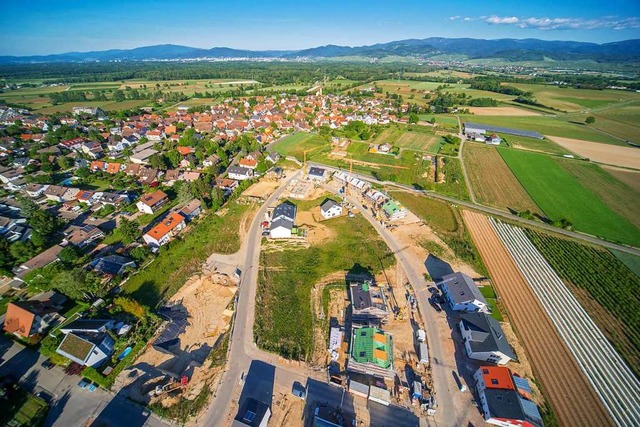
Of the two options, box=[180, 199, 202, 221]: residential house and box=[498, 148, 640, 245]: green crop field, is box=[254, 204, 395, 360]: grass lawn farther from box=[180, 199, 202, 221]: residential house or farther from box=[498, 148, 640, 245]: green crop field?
box=[498, 148, 640, 245]: green crop field

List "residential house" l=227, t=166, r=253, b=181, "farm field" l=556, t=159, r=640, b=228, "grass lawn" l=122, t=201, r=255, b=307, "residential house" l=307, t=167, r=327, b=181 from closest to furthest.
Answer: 1. "grass lawn" l=122, t=201, r=255, b=307
2. "farm field" l=556, t=159, r=640, b=228
3. "residential house" l=307, t=167, r=327, b=181
4. "residential house" l=227, t=166, r=253, b=181

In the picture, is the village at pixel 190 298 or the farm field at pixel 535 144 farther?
the farm field at pixel 535 144

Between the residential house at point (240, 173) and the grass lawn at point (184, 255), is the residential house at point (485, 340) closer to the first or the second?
the grass lawn at point (184, 255)

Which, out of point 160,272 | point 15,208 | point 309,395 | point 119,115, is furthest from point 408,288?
point 119,115

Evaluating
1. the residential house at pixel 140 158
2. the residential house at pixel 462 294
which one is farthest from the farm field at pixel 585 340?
the residential house at pixel 140 158

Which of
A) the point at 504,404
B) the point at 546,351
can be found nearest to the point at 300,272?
the point at 504,404

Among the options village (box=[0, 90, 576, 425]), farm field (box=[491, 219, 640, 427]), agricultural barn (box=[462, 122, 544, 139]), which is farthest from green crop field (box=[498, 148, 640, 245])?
village (box=[0, 90, 576, 425])

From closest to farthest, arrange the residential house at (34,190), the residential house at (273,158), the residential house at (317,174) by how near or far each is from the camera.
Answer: the residential house at (34,190)
the residential house at (317,174)
the residential house at (273,158)
